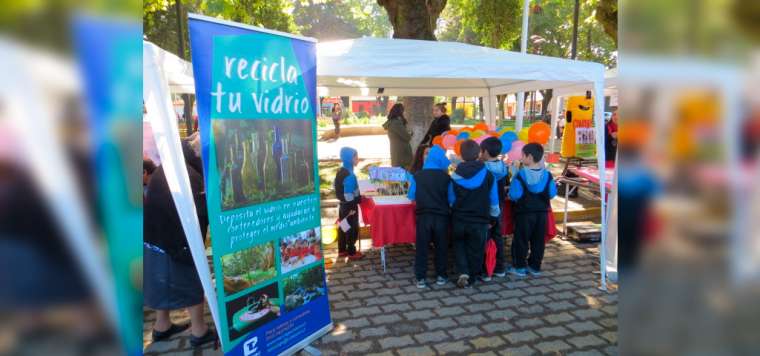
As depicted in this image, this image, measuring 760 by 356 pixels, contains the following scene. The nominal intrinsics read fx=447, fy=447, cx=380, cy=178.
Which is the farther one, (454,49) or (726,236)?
(454,49)

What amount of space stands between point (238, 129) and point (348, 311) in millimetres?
1998

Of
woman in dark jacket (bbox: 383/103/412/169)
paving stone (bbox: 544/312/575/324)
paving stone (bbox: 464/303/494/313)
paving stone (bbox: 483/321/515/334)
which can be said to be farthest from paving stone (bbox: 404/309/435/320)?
woman in dark jacket (bbox: 383/103/412/169)

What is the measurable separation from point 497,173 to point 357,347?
2.30 metres

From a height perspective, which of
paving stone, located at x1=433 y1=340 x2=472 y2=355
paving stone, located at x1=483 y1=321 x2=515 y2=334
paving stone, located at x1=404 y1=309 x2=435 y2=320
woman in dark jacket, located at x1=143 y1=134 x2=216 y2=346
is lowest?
paving stone, located at x1=433 y1=340 x2=472 y2=355

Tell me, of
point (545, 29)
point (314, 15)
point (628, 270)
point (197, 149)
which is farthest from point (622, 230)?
point (314, 15)

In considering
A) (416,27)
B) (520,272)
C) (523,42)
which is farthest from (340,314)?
(523,42)

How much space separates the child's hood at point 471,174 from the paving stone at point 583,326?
144 cm

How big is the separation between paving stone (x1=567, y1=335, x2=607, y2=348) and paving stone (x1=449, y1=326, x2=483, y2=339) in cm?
71

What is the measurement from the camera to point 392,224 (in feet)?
15.7

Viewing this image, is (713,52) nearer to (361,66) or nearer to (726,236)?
(726,236)

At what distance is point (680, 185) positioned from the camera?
1.83ft

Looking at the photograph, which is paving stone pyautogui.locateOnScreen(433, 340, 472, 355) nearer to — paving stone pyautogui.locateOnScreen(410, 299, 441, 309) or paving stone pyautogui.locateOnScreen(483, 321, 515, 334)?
paving stone pyautogui.locateOnScreen(483, 321, 515, 334)

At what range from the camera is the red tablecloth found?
15.5 ft

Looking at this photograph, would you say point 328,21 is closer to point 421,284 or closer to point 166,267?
point 421,284
